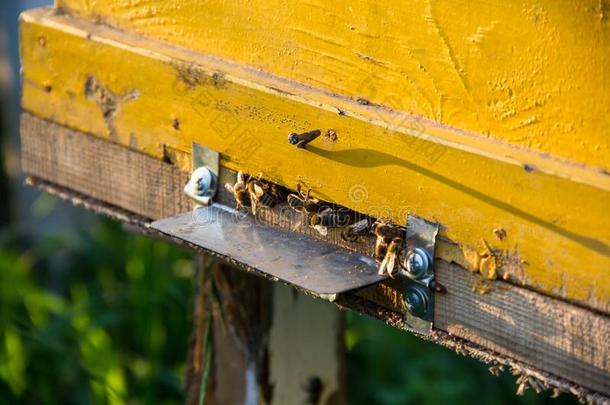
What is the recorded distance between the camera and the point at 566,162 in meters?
1.36

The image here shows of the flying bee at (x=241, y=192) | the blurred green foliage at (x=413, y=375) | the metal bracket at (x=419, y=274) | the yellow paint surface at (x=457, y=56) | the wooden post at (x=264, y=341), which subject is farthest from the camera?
the blurred green foliage at (x=413, y=375)

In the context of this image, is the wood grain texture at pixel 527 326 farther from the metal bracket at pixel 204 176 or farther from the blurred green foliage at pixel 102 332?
the blurred green foliage at pixel 102 332

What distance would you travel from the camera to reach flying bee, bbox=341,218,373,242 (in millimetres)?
1590

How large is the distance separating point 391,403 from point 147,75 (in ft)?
5.52

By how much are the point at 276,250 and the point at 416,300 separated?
0.22m

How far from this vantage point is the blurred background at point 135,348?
326 centimetres

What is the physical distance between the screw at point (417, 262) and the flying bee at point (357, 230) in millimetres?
90

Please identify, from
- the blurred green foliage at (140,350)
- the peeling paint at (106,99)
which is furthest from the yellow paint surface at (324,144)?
the blurred green foliage at (140,350)

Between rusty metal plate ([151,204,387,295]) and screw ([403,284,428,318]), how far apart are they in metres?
0.04

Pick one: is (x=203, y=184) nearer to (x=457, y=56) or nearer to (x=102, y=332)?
(x=457, y=56)

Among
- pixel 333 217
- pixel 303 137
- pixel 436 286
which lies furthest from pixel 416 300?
pixel 303 137

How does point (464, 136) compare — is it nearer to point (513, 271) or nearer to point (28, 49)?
point (513, 271)

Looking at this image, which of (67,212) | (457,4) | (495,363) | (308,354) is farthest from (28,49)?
(67,212)

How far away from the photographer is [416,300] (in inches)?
61.5
